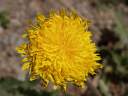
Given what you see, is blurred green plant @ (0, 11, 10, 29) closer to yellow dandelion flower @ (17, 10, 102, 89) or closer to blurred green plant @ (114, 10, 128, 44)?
blurred green plant @ (114, 10, 128, 44)

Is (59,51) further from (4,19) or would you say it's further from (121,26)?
(4,19)

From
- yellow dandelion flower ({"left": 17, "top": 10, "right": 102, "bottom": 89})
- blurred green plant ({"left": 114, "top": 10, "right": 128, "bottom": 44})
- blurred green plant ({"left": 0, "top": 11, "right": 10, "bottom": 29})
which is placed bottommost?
yellow dandelion flower ({"left": 17, "top": 10, "right": 102, "bottom": 89})

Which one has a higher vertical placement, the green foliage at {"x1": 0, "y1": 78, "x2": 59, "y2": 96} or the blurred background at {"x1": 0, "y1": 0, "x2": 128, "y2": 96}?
A: the blurred background at {"x1": 0, "y1": 0, "x2": 128, "y2": 96}

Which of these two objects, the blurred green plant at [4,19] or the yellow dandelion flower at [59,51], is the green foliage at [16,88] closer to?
the yellow dandelion flower at [59,51]

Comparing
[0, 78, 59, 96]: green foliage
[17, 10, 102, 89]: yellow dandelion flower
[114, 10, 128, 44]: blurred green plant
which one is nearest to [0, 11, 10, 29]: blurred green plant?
[0, 78, 59, 96]: green foliage

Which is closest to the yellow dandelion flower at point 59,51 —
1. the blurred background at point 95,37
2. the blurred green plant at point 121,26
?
the blurred background at point 95,37

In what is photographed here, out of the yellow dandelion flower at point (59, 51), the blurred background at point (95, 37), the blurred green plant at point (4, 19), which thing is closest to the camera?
the yellow dandelion flower at point (59, 51)
